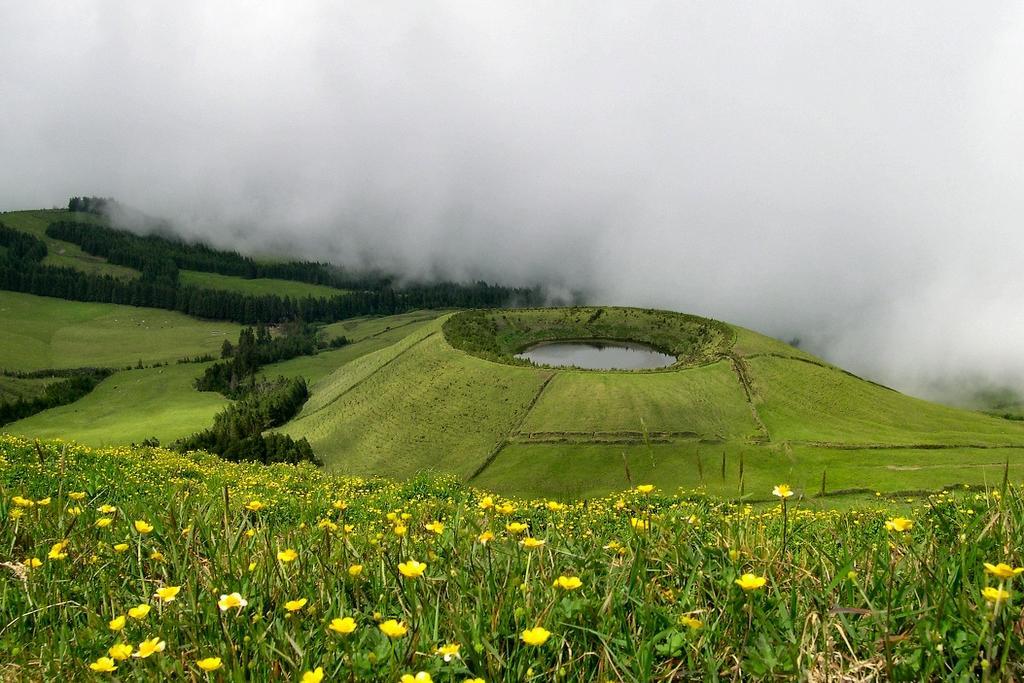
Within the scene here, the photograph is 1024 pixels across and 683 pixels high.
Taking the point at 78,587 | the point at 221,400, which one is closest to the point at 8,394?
the point at 221,400

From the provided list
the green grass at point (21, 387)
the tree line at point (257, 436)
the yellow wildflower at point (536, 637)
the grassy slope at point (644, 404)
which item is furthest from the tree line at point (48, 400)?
the yellow wildflower at point (536, 637)

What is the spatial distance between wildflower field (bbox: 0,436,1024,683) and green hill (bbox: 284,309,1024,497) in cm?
4317

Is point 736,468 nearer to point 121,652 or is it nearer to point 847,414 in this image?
point 847,414

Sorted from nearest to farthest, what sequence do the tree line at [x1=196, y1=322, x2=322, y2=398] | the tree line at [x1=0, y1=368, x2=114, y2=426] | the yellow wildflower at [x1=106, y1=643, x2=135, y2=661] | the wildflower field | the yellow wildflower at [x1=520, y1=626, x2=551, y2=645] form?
the yellow wildflower at [x1=520, y1=626, x2=551, y2=645]
the yellow wildflower at [x1=106, y1=643, x2=135, y2=661]
the wildflower field
the tree line at [x1=0, y1=368, x2=114, y2=426]
the tree line at [x1=196, y1=322, x2=322, y2=398]

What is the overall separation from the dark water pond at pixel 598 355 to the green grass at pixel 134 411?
182ft

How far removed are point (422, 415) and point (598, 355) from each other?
29.4 metres

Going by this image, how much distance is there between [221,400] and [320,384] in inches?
1137

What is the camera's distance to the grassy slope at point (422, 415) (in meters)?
67.2

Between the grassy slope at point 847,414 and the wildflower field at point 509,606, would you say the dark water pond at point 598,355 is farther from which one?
the wildflower field at point 509,606

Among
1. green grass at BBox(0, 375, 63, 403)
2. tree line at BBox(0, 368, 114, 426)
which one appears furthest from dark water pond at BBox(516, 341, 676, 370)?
green grass at BBox(0, 375, 63, 403)

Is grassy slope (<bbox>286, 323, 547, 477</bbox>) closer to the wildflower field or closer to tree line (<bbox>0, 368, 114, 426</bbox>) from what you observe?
the wildflower field

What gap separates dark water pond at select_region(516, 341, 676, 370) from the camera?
273 ft

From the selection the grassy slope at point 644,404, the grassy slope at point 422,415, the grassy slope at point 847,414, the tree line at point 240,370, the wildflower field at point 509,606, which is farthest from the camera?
the tree line at point 240,370

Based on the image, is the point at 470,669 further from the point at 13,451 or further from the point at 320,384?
the point at 320,384
